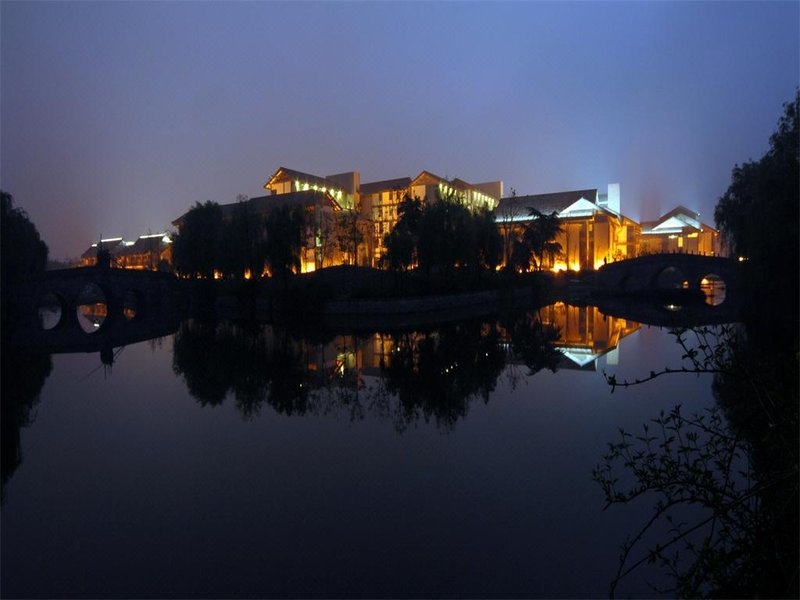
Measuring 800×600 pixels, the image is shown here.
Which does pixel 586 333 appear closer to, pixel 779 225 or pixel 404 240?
pixel 779 225

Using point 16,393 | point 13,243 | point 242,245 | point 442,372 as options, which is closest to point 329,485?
point 442,372

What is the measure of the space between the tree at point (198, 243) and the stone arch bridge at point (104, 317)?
1.37 m

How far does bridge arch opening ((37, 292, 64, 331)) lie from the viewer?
75.6 feet

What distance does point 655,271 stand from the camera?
34906mm

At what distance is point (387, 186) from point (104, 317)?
2619 cm

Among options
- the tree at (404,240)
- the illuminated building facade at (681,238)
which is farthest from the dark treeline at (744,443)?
the illuminated building facade at (681,238)

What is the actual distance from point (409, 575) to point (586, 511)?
1.77 metres

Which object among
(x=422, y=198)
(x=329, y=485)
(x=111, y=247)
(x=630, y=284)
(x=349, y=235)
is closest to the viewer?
(x=329, y=485)

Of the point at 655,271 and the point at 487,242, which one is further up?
the point at 487,242

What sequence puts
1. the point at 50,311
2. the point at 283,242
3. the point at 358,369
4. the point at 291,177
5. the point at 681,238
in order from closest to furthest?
1. the point at 358,369
2. the point at 283,242
3. the point at 50,311
4. the point at 291,177
5. the point at 681,238

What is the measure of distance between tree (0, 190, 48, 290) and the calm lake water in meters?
10.6

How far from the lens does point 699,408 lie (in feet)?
24.0

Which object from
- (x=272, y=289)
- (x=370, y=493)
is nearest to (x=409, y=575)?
(x=370, y=493)

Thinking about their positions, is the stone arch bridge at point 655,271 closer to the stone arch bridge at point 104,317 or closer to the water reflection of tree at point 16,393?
the stone arch bridge at point 104,317
